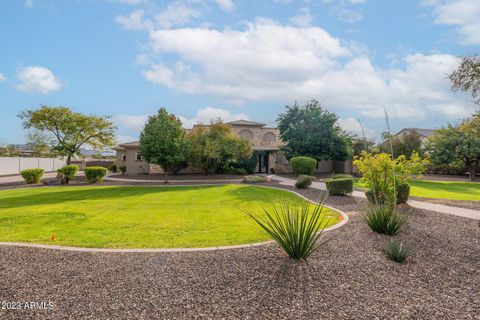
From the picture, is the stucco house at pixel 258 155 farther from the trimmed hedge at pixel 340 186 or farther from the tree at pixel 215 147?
the trimmed hedge at pixel 340 186

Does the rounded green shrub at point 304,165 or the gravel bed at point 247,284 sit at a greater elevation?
the rounded green shrub at point 304,165

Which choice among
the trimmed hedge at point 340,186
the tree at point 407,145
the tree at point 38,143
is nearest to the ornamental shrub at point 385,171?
the trimmed hedge at point 340,186

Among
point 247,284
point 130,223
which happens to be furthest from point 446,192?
point 130,223

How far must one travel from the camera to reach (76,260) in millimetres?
4910

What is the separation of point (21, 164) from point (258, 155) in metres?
26.0

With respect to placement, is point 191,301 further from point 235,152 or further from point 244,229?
point 235,152

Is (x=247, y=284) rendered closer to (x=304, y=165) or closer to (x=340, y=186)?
(x=340, y=186)

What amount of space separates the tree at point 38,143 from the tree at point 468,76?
129 ft

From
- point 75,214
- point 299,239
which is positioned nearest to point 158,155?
point 75,214

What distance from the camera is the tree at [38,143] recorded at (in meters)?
35.1

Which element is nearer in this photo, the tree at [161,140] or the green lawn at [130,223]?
the green lawn at [130,223]

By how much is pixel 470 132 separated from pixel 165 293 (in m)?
31.2

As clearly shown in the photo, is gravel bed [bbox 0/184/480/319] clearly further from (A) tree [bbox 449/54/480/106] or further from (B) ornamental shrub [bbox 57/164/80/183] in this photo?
(B) ornamental shrub [bbox 57/164/80/183]

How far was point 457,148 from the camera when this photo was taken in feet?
83.7
